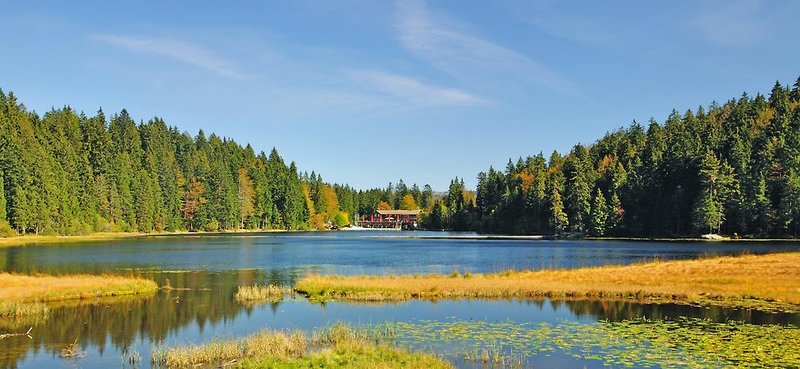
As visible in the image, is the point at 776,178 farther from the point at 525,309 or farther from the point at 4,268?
the point at 4,268

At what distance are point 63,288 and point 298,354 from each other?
27.4 metres

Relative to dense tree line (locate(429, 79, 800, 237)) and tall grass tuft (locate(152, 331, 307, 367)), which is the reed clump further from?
dense tree line (locate(429, 79, 800, 237))

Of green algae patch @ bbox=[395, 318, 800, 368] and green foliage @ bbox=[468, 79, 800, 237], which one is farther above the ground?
green foliage @ bbox=[468, 79, 800, 237]

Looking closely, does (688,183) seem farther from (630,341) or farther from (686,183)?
(630,341)

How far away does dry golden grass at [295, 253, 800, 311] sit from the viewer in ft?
137

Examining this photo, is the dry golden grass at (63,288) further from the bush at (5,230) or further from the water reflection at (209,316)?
the bush at (5,230)

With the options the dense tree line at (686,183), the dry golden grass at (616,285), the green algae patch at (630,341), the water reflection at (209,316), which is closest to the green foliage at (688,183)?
the dense tree line at (686,183)

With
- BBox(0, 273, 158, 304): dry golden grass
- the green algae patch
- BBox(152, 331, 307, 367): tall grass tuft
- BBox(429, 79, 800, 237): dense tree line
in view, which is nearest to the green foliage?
BBox(429, 79, 800, 237): dense tree line

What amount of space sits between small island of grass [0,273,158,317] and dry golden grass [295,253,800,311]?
12.8 metres

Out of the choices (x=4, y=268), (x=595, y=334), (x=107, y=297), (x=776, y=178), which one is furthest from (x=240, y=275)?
(x=776, y=178)

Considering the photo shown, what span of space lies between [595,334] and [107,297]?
3299cm

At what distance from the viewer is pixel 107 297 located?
147ft

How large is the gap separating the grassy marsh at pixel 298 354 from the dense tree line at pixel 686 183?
12025cm

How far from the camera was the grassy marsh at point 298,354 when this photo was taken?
23422 millimetres
